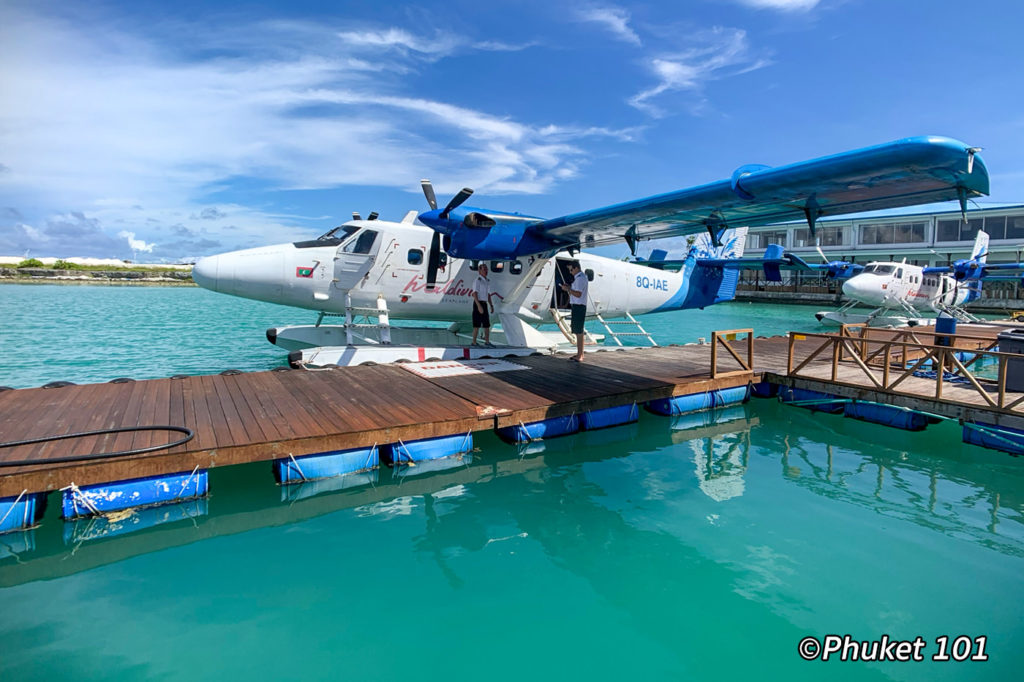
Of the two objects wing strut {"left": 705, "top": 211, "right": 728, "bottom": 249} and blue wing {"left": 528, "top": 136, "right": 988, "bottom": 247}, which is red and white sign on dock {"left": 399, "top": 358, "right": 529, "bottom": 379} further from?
wing strut {"left": 705, "top": 211, "right": 728, "bottom": 249}

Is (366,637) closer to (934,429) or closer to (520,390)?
(520,390)

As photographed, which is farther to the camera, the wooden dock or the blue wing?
the blue wing

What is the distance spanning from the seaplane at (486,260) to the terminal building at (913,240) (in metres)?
29.8

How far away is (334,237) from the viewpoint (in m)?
12.1

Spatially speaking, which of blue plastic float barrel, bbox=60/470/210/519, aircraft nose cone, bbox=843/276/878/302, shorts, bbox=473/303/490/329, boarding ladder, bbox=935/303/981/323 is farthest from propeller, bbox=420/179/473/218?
boarding ladder, bbox=935/303/981/323

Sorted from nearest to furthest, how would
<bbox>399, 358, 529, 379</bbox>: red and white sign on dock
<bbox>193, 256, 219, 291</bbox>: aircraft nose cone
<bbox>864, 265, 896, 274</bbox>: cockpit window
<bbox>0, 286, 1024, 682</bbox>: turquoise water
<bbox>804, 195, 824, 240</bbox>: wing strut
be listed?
<bbox>0, 286, 1024, 682</bbox>: turquoise water → <bbox>804, 195, 824, 240</bbox>: wing strut → <bbox>399, 358, 529, 379</bbox>: red and white sign on dock → <bbox>193, 256, 219, 291</bbox>: aircraft nose cone → <bbox>864, 265, 896, 274</bbox>: cockpit window

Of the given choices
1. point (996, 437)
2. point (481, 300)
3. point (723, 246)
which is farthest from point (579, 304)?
point (723, 246)

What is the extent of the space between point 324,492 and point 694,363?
8.37 meters

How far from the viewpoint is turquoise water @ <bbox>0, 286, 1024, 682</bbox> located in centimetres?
354

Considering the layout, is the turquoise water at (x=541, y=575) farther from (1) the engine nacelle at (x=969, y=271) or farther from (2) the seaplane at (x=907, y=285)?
(1) the engine nacelle at (x=969, y=271)

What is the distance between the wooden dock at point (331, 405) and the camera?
5.34 m

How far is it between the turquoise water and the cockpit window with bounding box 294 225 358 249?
6666 mm

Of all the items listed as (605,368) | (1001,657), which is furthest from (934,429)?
(1001,657)

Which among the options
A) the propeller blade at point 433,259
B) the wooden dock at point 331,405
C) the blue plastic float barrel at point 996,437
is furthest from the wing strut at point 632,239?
the blue plastic float barrel at point 996,437
